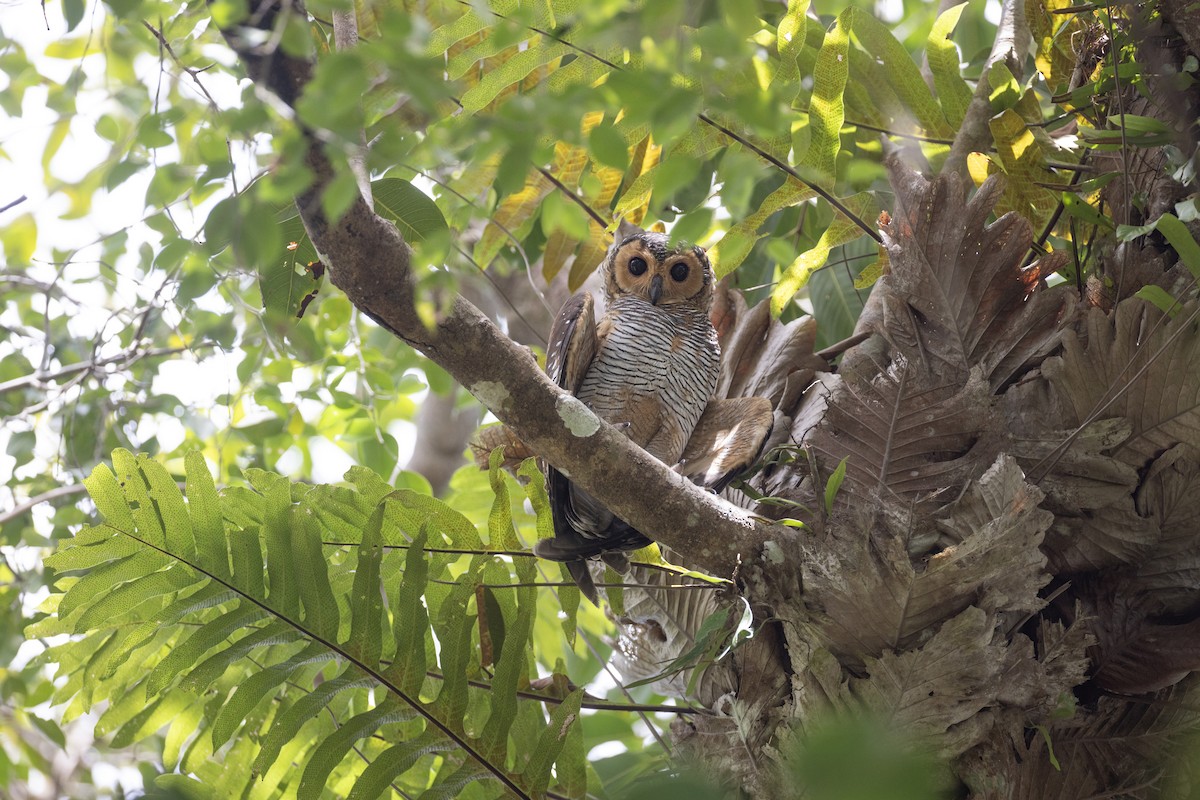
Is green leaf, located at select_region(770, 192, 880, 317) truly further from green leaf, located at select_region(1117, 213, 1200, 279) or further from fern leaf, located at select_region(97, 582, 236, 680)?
fern leaf, located at select_region(97, 582, 236, 680)

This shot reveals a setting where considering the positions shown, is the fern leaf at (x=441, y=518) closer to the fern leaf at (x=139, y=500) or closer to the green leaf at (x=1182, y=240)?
the fern leaf at (x=139, y=500)

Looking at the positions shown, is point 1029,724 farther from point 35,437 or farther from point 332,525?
point 35,437

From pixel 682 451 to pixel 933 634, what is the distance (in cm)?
129

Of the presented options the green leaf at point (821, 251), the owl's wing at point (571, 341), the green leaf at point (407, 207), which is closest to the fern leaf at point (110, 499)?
the green leaf at point (407, 207)

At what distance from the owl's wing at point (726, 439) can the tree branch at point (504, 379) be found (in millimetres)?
433

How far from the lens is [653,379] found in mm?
3002

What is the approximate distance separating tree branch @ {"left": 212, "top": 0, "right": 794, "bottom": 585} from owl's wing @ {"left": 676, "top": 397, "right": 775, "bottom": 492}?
0.43 m

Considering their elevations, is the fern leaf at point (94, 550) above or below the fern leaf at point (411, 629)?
above

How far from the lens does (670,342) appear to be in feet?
10.3

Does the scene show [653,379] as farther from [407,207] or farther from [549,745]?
[549,745]

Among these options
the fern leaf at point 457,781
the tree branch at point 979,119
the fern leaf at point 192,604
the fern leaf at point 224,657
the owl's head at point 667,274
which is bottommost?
the fern leaf at point 457,781

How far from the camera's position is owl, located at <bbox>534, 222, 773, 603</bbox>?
254cm

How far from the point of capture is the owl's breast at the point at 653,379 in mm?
2994

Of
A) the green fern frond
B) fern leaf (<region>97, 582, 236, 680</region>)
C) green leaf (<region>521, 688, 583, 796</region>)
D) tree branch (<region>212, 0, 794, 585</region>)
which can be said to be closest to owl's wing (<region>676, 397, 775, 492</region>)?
tree branch (<region>212, 0, 794, 585</region>)
